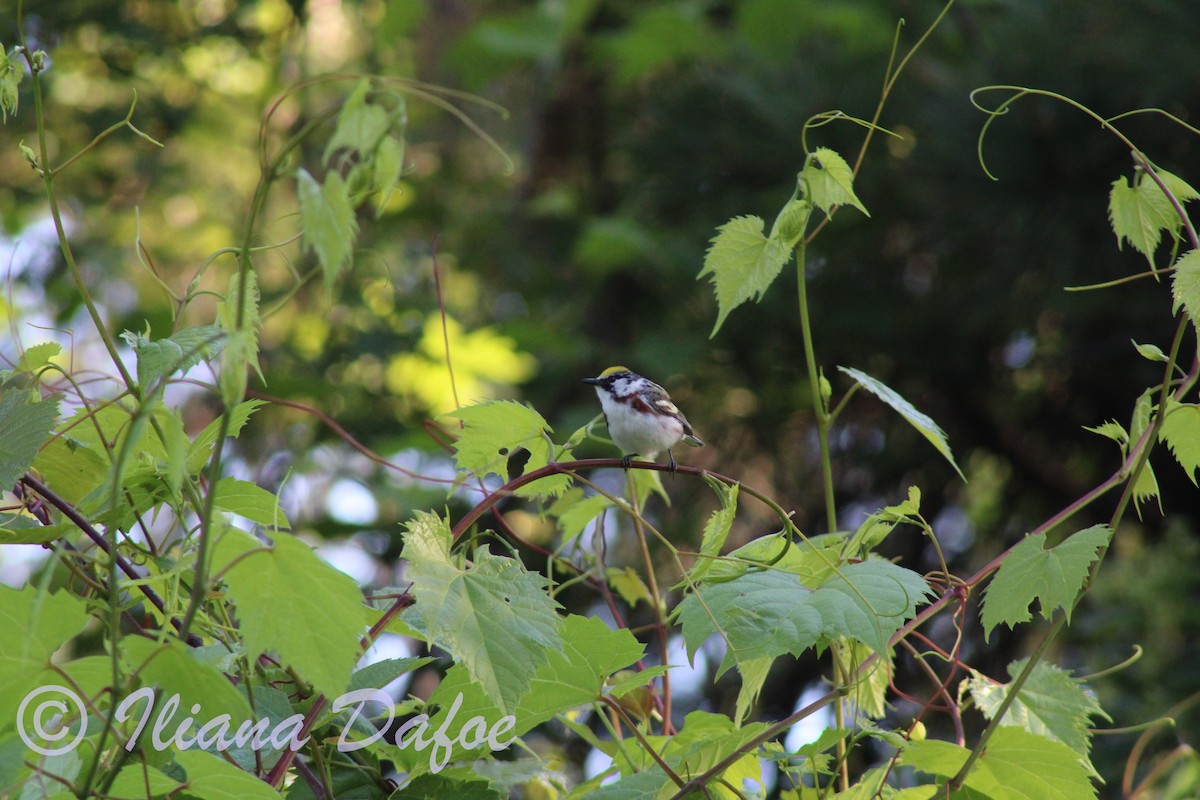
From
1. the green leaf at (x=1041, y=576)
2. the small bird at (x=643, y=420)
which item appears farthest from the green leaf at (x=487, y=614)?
the small bird at (x=643, y=420)

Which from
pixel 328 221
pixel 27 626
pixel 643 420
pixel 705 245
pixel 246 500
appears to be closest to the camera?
pixel 328 221

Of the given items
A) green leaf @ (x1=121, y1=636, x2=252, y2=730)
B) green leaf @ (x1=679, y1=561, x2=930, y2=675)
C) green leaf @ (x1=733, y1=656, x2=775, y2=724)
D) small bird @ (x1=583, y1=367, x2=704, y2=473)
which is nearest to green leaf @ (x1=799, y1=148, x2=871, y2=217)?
green leaf @ (x1=679, y1=561, x2=930, y2=675)

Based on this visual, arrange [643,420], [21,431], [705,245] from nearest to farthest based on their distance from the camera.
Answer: [21,431], [643,420], [705,245]

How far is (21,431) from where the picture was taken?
118cm

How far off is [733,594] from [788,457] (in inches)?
109

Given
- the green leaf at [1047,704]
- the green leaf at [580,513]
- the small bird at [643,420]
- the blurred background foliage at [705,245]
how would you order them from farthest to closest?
the blurred background foliage at [705,245]
the small bird at [643,420]
the green leaf at [580,513]
the green leaf at [1047,704]

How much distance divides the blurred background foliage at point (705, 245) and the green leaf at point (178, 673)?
1.67 meters

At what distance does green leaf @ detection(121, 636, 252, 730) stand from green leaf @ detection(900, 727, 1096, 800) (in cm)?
80

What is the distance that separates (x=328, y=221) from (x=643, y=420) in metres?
2.00

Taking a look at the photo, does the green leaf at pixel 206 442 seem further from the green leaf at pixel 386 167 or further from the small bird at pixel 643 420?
the small bird at pixel 643 420

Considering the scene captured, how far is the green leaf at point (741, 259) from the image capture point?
1332 mm

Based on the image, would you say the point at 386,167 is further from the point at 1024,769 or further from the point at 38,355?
the point at 1024,769

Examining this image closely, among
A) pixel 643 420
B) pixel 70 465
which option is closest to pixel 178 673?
pixel 70 465

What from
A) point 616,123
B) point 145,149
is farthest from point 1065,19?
point 145,149
